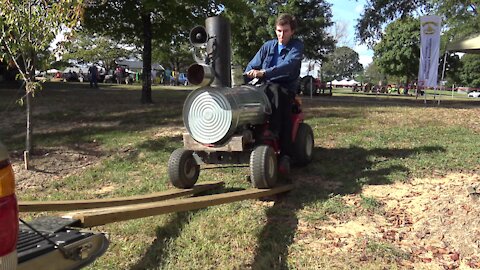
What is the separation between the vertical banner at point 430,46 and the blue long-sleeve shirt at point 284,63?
12385 mm

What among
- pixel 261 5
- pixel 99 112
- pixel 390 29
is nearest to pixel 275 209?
pixel 99 112

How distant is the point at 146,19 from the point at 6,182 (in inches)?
583

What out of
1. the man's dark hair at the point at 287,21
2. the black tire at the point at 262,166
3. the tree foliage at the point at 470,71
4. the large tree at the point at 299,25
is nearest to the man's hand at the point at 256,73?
the man's dark hair at the point at 287,21

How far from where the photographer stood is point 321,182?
5.58 m

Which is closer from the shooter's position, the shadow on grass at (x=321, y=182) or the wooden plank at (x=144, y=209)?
the wooden plank at (x=144, y=209)

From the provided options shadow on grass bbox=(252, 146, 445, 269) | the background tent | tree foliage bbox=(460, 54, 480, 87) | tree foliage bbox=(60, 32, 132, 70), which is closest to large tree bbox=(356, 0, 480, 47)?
the background tent

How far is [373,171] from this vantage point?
5.79 metres

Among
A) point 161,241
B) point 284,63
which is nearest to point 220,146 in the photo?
point 161,241

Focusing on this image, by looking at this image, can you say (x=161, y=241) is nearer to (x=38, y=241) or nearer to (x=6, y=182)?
(x=38, y=241)

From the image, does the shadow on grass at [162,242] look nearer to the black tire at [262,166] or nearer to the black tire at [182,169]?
the black tire at [182,169]

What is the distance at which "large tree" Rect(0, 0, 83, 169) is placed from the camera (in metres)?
7.17

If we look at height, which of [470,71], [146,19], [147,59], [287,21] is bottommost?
[147,59]

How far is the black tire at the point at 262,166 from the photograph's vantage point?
15.4 feet

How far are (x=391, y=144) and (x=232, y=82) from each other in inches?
120
